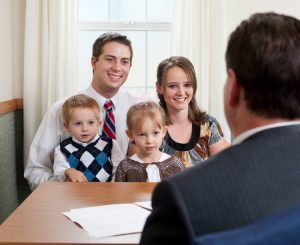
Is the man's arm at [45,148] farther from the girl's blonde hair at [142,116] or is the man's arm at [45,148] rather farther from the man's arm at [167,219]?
the man's arm at [167,219]

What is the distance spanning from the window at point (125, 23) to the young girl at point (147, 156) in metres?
1.25

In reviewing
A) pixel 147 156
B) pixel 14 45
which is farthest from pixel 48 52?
pixel 147 156

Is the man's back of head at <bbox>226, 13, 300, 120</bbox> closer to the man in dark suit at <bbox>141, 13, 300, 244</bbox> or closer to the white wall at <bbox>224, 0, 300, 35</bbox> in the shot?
the man in dark suit at <bbox>141, 13, 300, 244</bbox>

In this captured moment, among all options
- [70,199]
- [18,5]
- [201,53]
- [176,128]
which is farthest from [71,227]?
[18,5]

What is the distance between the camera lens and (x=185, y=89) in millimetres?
2461

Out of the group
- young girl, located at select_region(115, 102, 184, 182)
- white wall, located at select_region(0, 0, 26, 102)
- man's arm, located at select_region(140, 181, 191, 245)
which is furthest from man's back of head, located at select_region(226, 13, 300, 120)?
white wall, located at select_region(0, 0, 26, 102)

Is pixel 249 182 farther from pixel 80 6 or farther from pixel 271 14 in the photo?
pixel 80 6

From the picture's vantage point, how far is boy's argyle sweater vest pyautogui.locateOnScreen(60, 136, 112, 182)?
239cm

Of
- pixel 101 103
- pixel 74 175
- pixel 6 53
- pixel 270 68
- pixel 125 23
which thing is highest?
pixel 125 23

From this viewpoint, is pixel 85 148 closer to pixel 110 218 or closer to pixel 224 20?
pixel 110 218

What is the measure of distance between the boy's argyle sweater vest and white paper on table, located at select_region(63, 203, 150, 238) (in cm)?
85

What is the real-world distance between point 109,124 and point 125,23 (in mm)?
997

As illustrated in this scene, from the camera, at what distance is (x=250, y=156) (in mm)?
768

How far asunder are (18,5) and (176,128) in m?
1.52
